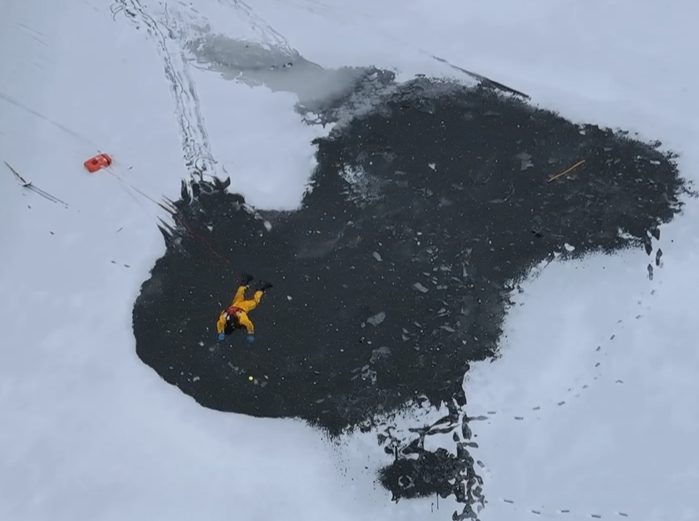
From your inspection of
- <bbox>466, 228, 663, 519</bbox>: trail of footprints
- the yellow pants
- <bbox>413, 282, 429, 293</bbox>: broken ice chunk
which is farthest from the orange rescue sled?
<bbox>466, 228, 663, 519</bbox>: trail of footprints

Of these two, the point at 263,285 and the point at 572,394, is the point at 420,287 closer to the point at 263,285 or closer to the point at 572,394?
the point at 263,285

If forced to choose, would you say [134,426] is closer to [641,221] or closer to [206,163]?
[206,163]

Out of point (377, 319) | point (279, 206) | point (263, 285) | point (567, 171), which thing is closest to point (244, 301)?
point (263, 285)

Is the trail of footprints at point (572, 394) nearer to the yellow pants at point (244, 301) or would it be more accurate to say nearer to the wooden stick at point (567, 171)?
the wooden stick at point (567, 171)

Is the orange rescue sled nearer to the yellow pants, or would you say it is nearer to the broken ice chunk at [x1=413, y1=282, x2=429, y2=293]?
the yellow pants

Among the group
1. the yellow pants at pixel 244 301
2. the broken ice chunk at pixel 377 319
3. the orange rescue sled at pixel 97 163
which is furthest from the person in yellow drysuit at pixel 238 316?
the orange rescue sled at pixel 97 163
